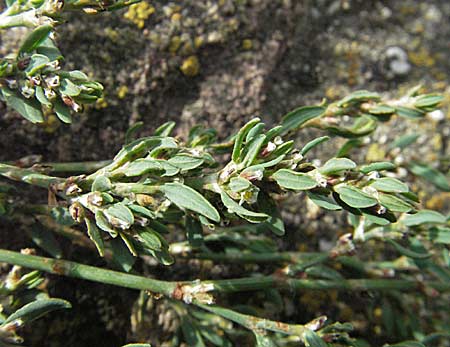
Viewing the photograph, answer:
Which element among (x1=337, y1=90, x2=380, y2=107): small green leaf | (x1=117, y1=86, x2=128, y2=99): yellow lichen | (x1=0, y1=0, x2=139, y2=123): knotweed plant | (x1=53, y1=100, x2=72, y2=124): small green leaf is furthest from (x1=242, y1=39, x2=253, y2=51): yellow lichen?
(x1=53, y1=100, x2=72, y2=124): small green leaf

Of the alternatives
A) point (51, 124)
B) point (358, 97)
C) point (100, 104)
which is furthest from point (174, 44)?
Result: point (358, 97)

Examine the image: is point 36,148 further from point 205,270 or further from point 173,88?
point 205,270

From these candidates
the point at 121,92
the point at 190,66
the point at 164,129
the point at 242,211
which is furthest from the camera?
the point at 190,66

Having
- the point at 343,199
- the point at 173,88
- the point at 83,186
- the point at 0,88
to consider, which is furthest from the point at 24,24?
the point at 343,199

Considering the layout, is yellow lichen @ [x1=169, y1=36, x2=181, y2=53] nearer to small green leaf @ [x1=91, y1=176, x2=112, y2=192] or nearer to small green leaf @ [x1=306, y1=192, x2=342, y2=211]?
small green leaf @ [x1=91, y1=176, x2=112, y2=192]

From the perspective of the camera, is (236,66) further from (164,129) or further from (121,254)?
(121,254)

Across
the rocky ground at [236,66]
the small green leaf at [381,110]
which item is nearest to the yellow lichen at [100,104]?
the rocky ground at [236,66]
